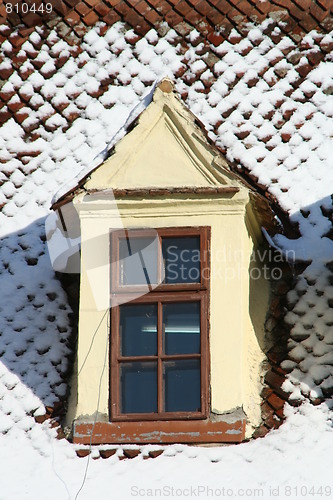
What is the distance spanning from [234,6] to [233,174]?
235 centimetres

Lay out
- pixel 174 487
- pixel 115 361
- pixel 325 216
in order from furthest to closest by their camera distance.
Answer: pixel 325 216, pixel 115 361, pixel 174 487

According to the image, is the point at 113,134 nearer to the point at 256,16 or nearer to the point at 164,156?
the point at 164,156

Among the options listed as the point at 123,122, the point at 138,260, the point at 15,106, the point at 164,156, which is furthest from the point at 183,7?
the point at 138,260

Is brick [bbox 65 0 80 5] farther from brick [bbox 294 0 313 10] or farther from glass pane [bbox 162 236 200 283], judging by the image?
glass pane [bbox 162 236 200 283]

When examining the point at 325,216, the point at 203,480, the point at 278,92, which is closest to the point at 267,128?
the point at 278,92

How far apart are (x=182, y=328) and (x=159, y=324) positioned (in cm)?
13

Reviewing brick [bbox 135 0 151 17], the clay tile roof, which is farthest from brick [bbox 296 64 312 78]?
brick [bbox 135 0 151 17]

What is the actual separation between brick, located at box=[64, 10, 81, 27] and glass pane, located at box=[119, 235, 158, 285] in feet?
8.45

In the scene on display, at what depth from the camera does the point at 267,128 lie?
25.6 feet

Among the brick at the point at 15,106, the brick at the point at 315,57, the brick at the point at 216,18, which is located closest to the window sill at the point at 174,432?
the brick at the point at 15,106

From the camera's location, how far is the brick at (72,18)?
8648 mm

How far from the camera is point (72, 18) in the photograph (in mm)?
8688

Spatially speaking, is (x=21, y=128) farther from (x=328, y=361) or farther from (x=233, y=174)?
(x=328, y=361)

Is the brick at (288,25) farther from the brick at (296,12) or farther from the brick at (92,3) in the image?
the brick at (92,3)
